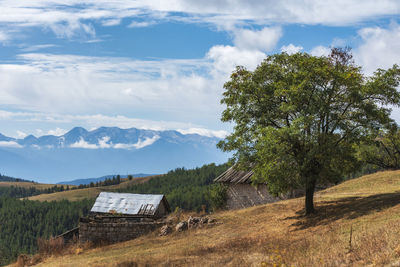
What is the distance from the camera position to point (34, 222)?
186875 mm

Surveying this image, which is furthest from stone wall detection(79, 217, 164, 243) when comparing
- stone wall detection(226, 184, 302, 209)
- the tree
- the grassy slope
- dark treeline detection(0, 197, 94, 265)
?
dark treeline detection(0, 197, 94, 265)

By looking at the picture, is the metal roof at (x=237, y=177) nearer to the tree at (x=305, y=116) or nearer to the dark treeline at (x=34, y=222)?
the tree at (x=305, y=116)

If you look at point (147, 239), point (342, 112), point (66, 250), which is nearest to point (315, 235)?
point (342, 112)

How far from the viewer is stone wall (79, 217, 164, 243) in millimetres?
32031

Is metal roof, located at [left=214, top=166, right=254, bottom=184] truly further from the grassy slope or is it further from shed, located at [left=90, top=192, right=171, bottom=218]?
the grassy slope

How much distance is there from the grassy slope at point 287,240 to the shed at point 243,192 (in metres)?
11.0

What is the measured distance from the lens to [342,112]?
23969mm

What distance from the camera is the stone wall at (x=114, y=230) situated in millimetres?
32031

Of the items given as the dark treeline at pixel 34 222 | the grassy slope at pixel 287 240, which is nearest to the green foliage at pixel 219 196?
the grassy slope at pixel 287 240

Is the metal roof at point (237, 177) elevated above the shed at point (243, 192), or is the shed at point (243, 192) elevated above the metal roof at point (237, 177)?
the metal roof at point (237, 177)

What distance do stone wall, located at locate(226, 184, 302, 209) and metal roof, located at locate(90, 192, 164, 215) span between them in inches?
335

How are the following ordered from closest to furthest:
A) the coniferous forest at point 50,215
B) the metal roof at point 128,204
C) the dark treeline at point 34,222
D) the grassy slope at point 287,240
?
the grassy slope at point 287,240, the metal roof at point 128,204, the coniferous forest at point 50,215, the dark treeline at point 34,222

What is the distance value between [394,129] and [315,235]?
10028 millimetres

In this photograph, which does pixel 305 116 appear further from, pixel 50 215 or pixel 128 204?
pixel 50 215
